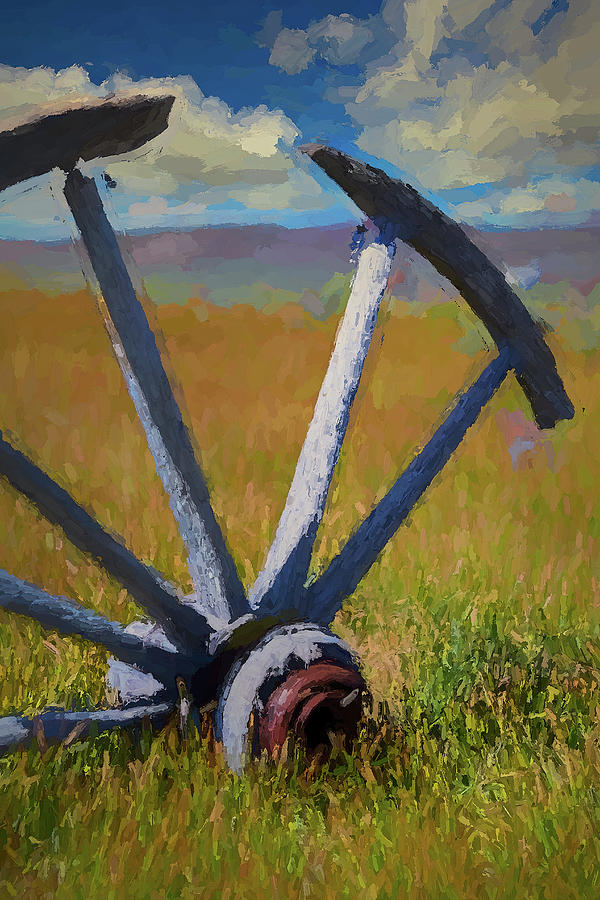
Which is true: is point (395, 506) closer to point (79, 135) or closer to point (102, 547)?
point (102, 547)

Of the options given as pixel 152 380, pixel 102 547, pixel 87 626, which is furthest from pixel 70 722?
pixel 152 380

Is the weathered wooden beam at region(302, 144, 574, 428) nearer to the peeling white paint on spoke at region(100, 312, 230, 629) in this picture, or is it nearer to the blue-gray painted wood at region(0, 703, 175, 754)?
the peeling white paint on spoke at region(100, 312, 230, 629)

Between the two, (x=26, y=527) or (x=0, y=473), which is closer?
(x=0, y=473)

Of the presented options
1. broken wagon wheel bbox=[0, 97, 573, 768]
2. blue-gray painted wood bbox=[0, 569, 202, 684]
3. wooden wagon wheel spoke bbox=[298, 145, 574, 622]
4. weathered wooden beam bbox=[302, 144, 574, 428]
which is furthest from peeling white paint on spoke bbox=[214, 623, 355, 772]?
weathered wooden beam bbox=[302, 144, 574, 428]

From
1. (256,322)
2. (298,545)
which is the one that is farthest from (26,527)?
(256,322)

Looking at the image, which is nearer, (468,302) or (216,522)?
(216,522)

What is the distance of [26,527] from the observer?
9.52 ft

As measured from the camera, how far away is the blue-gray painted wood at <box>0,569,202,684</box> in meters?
1.45

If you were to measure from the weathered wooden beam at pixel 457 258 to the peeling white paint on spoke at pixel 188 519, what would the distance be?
0.71 metres

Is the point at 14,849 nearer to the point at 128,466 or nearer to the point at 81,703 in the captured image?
the point at 81,703

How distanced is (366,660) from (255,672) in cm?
65

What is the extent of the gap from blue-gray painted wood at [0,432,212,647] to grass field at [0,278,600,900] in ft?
0.45

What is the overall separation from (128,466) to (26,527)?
0.54 m

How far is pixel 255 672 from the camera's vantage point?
62.8 inches
